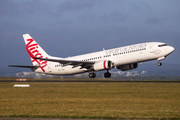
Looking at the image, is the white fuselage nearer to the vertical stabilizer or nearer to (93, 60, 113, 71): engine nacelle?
(93, 60, 113, 71): engine nacelle

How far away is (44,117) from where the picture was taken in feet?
49.0

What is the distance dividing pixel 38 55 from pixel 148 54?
2263 centimetres

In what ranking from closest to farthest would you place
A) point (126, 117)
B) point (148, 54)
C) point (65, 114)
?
point (126, 117) → point (65, 114) → point (148, 54)

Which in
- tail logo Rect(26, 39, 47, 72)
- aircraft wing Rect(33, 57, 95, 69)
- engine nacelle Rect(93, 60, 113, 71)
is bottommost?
engine nacelle Rect(93, 60, 113, 71)

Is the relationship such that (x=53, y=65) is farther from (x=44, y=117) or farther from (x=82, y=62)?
(x=44, y=117)

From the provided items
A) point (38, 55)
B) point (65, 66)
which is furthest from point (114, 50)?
point (38, 55)

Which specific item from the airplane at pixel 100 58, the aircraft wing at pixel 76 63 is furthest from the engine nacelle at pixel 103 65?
the aircraft wing at pixel 76 63

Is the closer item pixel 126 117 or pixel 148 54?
pixel 126 117

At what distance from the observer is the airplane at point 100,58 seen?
43.5 metres

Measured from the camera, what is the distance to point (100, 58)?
47.6 metres

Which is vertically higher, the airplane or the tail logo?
the tail logo

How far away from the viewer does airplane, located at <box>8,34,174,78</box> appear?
43.5 metres

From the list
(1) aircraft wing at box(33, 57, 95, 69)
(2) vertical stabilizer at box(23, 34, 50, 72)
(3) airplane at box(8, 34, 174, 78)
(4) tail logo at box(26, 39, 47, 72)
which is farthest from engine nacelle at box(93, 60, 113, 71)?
(4) tail logo at box(26, 39, 47, 72)

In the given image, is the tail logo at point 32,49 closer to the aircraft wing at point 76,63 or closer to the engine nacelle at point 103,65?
the aircraft wing at point 76,63
